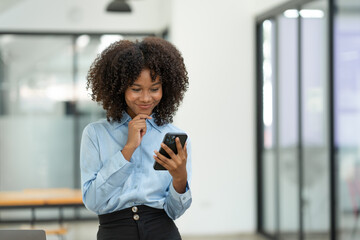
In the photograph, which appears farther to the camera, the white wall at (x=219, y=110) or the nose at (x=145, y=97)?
the white wall at (x=219, y=110)

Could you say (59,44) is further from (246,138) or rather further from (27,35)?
(246,138)

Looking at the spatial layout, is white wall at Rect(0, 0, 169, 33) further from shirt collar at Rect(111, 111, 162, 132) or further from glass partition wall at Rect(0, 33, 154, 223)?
shirt collar at Rect(111, 111, 162, 132)

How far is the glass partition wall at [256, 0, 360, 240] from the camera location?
454 cm

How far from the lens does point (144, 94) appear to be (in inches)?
67.4

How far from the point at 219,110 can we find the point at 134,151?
4914mm

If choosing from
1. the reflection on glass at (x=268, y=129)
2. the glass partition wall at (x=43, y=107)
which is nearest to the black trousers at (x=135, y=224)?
the reflection on glass at (x=268, y=129)

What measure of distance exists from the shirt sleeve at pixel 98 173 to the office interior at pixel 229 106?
3055mm

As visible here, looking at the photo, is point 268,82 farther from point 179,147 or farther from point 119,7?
point 179,147

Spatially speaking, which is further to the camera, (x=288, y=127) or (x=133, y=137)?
(x=288, y=127)

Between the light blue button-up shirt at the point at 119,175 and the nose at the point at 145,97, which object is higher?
the nose at the point at 145,97

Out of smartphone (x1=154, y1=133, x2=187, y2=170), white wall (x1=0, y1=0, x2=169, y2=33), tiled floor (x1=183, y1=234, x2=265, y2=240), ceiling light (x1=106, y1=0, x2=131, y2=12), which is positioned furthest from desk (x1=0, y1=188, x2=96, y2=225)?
smartphone (x1=154, y1=133, x2=187, y2=170)

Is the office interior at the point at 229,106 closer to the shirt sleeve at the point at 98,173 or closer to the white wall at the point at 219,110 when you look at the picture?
the white wall at the point at 219,110

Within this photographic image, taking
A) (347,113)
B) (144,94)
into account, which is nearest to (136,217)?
(144,94)

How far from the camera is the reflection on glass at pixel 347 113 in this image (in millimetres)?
4419
